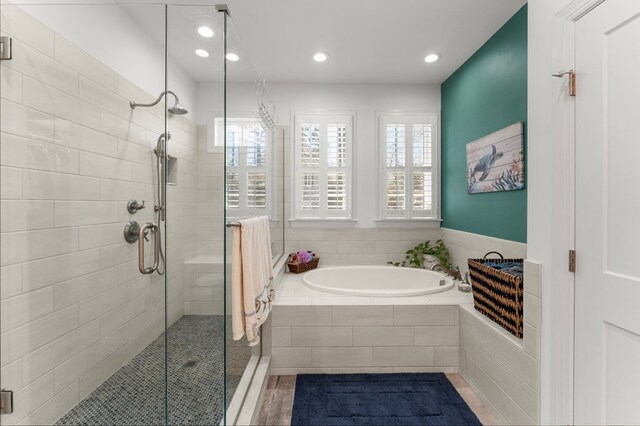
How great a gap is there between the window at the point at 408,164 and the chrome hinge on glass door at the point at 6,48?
2.85 m

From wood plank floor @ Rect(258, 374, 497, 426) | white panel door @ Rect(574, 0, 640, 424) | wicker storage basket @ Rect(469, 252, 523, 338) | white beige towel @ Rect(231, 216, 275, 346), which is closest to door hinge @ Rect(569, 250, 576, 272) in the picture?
white panel door @ Rect(574, 0, 640, 424)

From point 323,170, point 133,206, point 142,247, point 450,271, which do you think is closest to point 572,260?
point 450,271

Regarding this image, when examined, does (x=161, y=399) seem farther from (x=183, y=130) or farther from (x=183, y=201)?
(x=183, y=130)

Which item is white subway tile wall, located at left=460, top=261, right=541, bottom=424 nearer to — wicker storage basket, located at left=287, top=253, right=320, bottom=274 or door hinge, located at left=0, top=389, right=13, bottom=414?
wicker storage basket, located at left=287, top=253, right=320, bottom=274

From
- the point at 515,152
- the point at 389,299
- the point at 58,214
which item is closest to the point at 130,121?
the point at 58,214

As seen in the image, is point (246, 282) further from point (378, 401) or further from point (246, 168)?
point (378, 401)

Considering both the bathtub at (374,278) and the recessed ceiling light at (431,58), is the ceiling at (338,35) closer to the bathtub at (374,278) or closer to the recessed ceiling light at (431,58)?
the recessed ceiling light at (431,58)

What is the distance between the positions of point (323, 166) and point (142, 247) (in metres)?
2.10

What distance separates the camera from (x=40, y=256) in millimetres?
1367

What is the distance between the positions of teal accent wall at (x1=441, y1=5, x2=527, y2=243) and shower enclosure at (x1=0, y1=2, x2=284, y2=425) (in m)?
1.88

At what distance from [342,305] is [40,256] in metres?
1.74

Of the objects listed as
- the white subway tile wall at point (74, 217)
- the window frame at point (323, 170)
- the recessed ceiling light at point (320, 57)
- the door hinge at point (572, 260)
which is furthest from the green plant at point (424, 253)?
the white subway tile wall at point (74, 217)

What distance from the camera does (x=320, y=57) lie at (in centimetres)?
265

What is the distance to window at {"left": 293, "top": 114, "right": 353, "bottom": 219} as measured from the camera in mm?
3229
